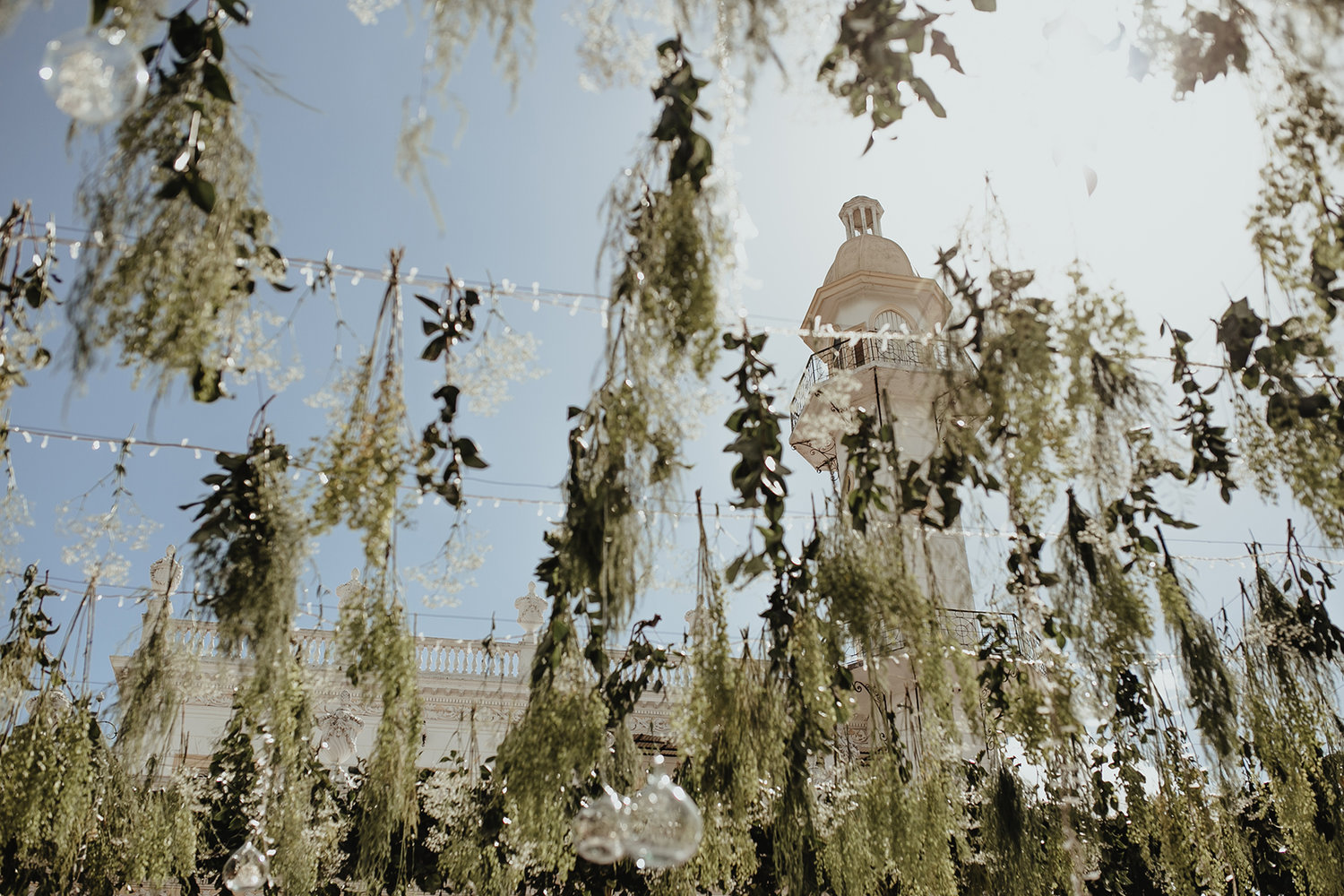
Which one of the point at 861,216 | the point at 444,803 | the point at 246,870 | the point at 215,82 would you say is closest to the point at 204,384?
the point at 215,82

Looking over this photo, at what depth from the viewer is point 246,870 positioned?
Answer: 4.18m

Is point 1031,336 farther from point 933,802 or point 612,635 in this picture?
point 933,802

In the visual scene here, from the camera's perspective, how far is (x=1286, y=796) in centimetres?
500

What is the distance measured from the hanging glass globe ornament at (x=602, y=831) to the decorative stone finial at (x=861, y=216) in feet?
35.3

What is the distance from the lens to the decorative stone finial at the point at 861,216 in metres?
12.8

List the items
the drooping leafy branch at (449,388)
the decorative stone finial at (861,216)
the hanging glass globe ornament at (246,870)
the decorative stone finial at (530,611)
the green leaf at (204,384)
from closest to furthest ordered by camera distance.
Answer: the green leaf at (204,384)
the drooping leafy branch at (449,388)
the hanging glass globe ornament at (246,870)
the decorative stone finial at (530,611)
the decorative stone finial at (861,216)

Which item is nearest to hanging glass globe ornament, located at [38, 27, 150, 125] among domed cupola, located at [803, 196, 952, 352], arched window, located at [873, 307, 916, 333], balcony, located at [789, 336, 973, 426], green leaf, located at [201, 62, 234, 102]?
green leaf, located at [201, 62, 234, 102]

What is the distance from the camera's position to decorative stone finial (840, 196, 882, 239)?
12828 millimetres

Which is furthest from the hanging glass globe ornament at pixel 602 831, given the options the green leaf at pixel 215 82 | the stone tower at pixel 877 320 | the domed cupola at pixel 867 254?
the domed cupola at pixel 867 254

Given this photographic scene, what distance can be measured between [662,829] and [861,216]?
11169 millimetres

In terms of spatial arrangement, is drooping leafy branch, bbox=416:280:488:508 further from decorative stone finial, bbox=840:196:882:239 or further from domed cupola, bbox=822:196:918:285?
decorative stone finial, bbox=840:196:882:239

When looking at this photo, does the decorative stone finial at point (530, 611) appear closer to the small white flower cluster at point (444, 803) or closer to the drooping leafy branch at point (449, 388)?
the small white flower cluster at point (444, 803)

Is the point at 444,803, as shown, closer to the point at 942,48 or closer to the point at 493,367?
the point at 493,367

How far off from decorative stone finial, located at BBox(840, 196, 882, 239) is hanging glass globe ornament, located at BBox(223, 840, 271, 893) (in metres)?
10.5
